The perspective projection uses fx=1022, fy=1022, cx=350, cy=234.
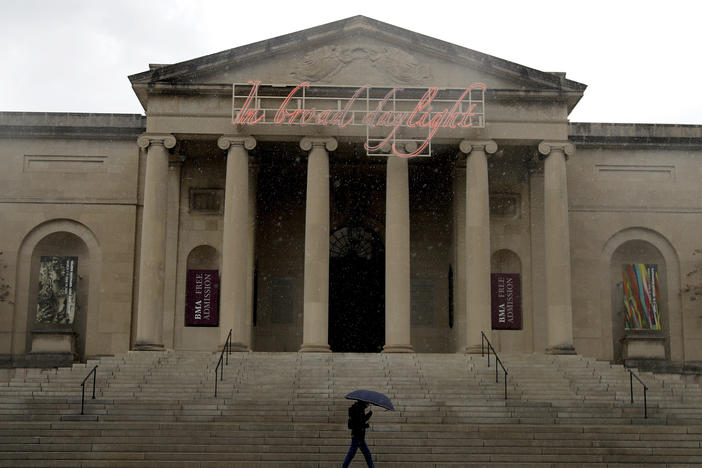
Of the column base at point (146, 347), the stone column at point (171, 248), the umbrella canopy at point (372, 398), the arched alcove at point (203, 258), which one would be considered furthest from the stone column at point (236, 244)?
the umbrella canopy at point (372, 398)

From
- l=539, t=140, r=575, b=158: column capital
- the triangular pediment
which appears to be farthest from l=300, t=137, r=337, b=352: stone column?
l=539, t=140, r=575, b=158: column capital

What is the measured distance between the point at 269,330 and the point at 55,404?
39.5 feet

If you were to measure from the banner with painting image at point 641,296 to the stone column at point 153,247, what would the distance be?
1717 cm

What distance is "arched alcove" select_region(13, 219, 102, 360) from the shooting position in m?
37.5

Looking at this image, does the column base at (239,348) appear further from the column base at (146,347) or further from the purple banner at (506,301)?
the purple banner at (506,301)

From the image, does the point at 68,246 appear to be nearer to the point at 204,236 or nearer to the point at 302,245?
the point at 204,236

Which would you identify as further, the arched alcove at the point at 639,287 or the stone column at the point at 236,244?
the arched alcove at the point at 639,287

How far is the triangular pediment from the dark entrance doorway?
7.21 m

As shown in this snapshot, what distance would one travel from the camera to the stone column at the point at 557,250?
32.8m

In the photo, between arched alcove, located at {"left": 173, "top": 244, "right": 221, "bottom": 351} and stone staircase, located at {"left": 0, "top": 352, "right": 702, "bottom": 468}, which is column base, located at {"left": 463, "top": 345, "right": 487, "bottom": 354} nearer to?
stone staircase, located at {"left": 0, "top": 352, "right": 702, "bottom": 468}

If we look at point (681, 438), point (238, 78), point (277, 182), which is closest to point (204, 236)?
point (277, 182)

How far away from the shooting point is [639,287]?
3812 cm

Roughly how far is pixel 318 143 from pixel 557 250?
28.1ft

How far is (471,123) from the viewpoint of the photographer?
1316 inches
